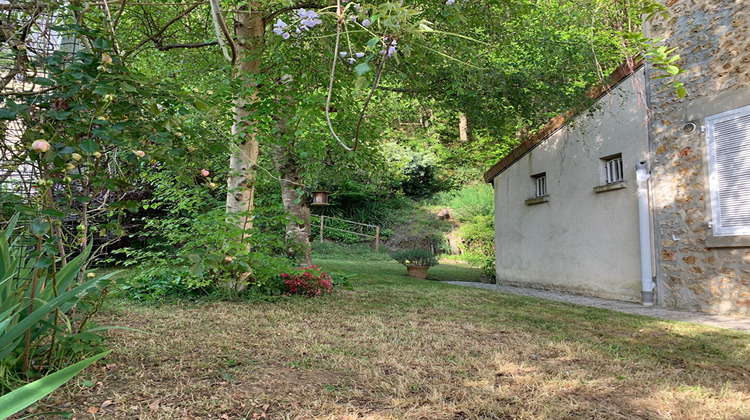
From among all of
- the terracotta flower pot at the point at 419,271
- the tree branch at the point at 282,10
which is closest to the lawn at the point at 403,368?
the tree branch at the point at 282,10

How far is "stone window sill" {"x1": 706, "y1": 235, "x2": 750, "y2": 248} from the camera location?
→ 450cm

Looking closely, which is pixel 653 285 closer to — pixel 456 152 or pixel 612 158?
pixel 612 158

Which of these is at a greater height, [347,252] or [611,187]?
[611,187]

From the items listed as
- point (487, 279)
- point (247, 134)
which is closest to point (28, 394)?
point (247, 134)

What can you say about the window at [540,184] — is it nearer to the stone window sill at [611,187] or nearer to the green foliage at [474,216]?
the stone window sill at [611,187]

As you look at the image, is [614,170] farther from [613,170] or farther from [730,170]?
[730,170]

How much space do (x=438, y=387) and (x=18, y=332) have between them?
5.63 ft

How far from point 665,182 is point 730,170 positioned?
72 cm

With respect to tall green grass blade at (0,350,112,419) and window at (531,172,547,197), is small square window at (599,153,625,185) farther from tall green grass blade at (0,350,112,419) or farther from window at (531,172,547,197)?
tall green grass blade at (0,350,112,419)

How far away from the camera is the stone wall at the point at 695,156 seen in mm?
4664

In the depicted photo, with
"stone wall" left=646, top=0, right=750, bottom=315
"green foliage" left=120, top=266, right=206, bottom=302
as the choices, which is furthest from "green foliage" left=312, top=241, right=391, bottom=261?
"stone wall" left=646, top=0, right=750, bottom=315

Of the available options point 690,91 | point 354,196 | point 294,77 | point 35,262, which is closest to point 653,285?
point 690,91

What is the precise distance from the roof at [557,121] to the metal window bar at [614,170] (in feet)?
2.94

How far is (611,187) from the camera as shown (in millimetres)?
6203
